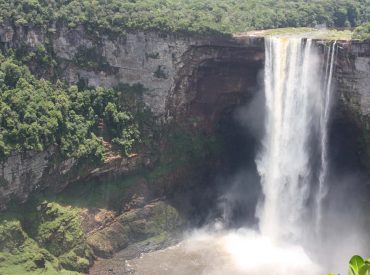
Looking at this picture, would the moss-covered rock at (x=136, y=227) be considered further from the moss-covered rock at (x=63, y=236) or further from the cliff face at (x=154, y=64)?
the cliff face at (x=154, y=64)

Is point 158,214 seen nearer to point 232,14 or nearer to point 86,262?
point 86,262

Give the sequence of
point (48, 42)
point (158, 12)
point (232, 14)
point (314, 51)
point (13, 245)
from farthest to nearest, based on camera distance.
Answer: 1. point (232, 14)
2. point (158, 12)
3. point (48, 42)
4. point (314, 51)
5. point (13, 245)

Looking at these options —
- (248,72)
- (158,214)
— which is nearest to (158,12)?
(248,72)

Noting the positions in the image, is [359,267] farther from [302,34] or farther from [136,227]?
[302,34]

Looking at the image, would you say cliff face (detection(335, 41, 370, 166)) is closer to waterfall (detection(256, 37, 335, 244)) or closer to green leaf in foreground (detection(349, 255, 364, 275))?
waterfall (detection(256, 37, 335, 244))

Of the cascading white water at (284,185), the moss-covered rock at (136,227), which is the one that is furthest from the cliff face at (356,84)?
the moss-covered rock at (136,227)

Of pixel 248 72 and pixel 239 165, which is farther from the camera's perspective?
pixel 239 165
